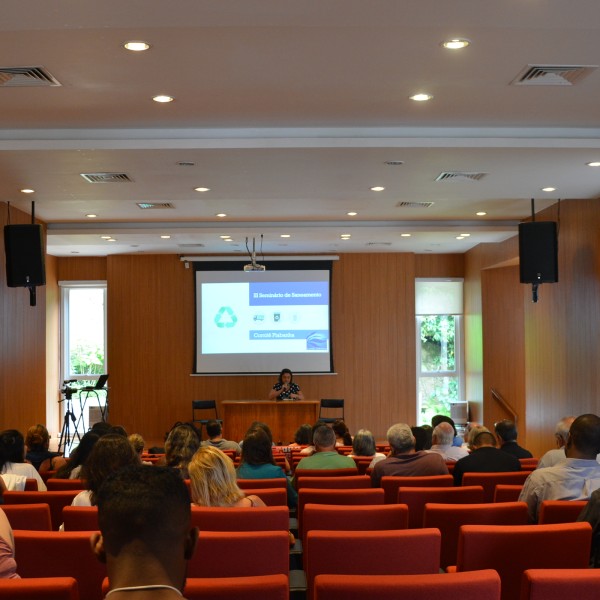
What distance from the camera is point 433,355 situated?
17078mm

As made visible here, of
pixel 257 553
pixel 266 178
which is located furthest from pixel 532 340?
pixel 257 553

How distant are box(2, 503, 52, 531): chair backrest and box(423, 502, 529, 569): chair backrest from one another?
1830mm

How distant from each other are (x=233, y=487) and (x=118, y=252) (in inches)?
507

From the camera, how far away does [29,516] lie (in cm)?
392

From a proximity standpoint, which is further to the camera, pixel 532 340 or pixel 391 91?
pixel 532 340

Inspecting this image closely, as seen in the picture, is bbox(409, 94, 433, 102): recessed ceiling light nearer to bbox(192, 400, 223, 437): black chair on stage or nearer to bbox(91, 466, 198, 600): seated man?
bbox(91, 466, 198, 600): seated man

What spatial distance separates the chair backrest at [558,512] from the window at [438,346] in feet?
43.5

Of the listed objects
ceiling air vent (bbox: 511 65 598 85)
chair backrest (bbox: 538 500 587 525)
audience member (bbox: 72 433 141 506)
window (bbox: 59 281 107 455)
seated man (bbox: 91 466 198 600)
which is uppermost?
ceiling air vent (bbox: 511 65 598 85)

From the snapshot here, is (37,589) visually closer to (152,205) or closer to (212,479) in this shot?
(212,479)

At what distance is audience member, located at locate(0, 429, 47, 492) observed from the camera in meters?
5.11

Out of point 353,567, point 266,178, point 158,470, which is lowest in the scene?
point 353,567

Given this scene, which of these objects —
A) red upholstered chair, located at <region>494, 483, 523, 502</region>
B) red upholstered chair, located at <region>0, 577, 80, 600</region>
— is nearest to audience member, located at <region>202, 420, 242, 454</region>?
red upholstered chair, located at <region>494, 483, 523, 502</region>

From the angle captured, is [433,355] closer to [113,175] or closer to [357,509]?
[113,175]

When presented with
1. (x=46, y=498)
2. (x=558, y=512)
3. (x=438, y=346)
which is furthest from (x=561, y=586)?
(x=438, y=346)
